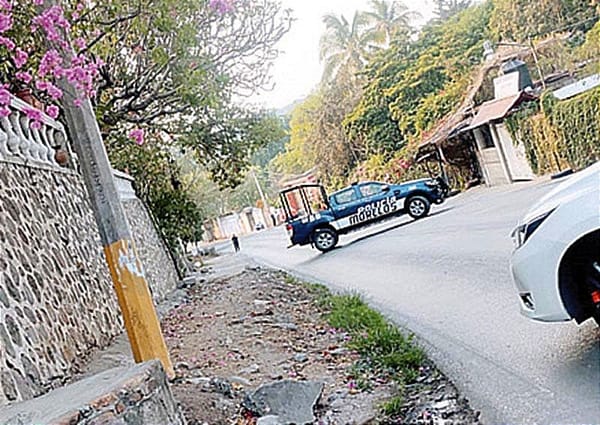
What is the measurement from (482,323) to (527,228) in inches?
89.3

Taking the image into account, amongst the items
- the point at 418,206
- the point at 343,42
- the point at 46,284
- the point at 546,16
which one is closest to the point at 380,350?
the point at 46,284

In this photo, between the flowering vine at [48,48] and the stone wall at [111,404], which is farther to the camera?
the flowering vine at [48,48]

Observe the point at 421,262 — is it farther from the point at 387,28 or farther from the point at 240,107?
the point at 387,28

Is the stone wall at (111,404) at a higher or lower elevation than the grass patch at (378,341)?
higher

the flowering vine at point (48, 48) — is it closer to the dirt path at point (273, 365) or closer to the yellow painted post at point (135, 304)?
the yellow painted post at point (135, 304)

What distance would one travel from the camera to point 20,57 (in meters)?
7.14

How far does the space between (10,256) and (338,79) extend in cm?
3783

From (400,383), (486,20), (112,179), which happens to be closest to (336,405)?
(400,383)

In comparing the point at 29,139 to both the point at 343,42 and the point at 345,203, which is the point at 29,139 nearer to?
the point at 345,203

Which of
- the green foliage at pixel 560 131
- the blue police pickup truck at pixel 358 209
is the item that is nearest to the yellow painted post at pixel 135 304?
the blue police pickup truck at pixel 358 209

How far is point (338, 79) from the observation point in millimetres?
42219

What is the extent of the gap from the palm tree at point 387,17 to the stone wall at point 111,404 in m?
41.7

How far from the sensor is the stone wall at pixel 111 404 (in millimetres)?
3387

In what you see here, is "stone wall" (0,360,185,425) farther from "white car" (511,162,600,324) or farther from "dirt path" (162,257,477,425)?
"white car" (511,162,600,324)
